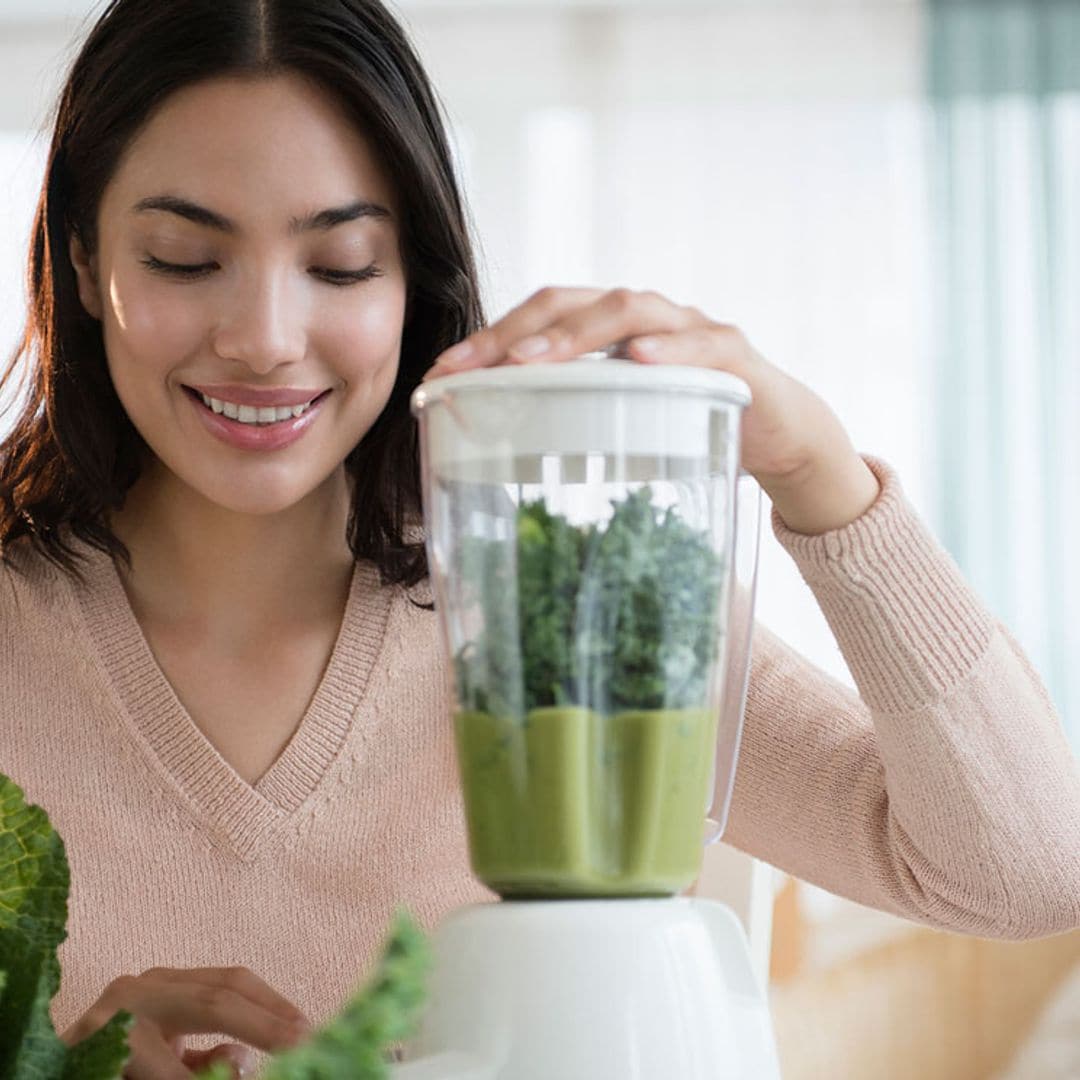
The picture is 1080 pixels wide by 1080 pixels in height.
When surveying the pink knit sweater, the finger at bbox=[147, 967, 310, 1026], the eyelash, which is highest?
the eyelash

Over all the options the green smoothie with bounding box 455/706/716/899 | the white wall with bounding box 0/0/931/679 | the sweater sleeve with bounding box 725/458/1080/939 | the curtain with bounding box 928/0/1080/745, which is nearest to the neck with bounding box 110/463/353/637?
the sweater sleeve with bounding box 725/458/1080/939

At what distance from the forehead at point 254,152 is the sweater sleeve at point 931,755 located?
1.27 ft

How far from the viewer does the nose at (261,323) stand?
993 mm

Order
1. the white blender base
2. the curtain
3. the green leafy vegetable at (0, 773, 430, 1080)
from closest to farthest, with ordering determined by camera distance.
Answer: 1. the green leafy vegetable at (0, 773, 430, 1080)
2. the white blender base
3. the curtain

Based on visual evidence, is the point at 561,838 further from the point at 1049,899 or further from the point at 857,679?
the point at 1049,899

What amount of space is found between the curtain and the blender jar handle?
3.25 meters

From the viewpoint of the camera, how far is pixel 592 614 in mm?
587

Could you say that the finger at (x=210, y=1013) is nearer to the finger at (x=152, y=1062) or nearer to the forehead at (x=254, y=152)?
the finger at (x=152, y=1062)

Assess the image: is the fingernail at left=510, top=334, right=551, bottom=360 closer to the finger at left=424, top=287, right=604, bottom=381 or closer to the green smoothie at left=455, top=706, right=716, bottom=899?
the finger at left=424, top=287, right=604, bottom=381

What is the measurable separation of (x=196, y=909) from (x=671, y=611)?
0.69 m

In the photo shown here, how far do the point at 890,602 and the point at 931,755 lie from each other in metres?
0.10

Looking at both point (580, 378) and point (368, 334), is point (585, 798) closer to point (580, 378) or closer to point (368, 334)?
point (580, 378)

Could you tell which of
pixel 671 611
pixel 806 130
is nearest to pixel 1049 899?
pixel 671 611

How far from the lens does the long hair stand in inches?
42.6
